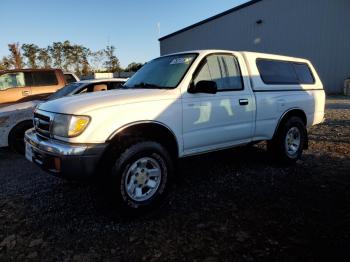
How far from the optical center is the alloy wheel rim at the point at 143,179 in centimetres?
348

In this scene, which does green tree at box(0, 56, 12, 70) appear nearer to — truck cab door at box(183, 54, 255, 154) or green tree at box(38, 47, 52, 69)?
green tree at box(38, 47, 52, 69)

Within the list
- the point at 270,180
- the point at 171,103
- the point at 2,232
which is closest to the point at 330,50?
the point at 270,180

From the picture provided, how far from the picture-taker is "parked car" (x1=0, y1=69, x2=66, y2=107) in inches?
318

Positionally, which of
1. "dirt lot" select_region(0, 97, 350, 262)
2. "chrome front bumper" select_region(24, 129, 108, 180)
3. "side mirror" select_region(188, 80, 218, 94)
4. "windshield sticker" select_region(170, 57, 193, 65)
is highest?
"windshield sticker" select_region(170, 57, 193, 65)

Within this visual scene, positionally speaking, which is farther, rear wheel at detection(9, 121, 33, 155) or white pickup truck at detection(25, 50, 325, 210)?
rear wheel at detection(9, 121, 33, 155)

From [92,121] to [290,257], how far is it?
2.23 m

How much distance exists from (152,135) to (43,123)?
4.13 ft

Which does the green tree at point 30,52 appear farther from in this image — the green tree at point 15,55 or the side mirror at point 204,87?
the side mirror at point 204,87

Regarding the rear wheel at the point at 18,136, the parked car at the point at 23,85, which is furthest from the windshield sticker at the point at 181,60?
the parked car at the point at 23,85

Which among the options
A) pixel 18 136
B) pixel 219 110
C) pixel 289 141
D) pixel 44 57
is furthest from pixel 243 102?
pixel 44 57

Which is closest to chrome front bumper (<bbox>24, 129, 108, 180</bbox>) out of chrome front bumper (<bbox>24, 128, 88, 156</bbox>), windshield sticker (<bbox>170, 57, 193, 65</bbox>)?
chrome front bumper (<bbox>24, 128, 88, 156</bbox>)

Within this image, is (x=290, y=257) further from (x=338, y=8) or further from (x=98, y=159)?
(x=338, y=8)

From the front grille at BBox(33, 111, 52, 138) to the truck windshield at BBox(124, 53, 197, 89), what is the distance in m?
1.33

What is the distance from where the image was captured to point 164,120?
3.67m
